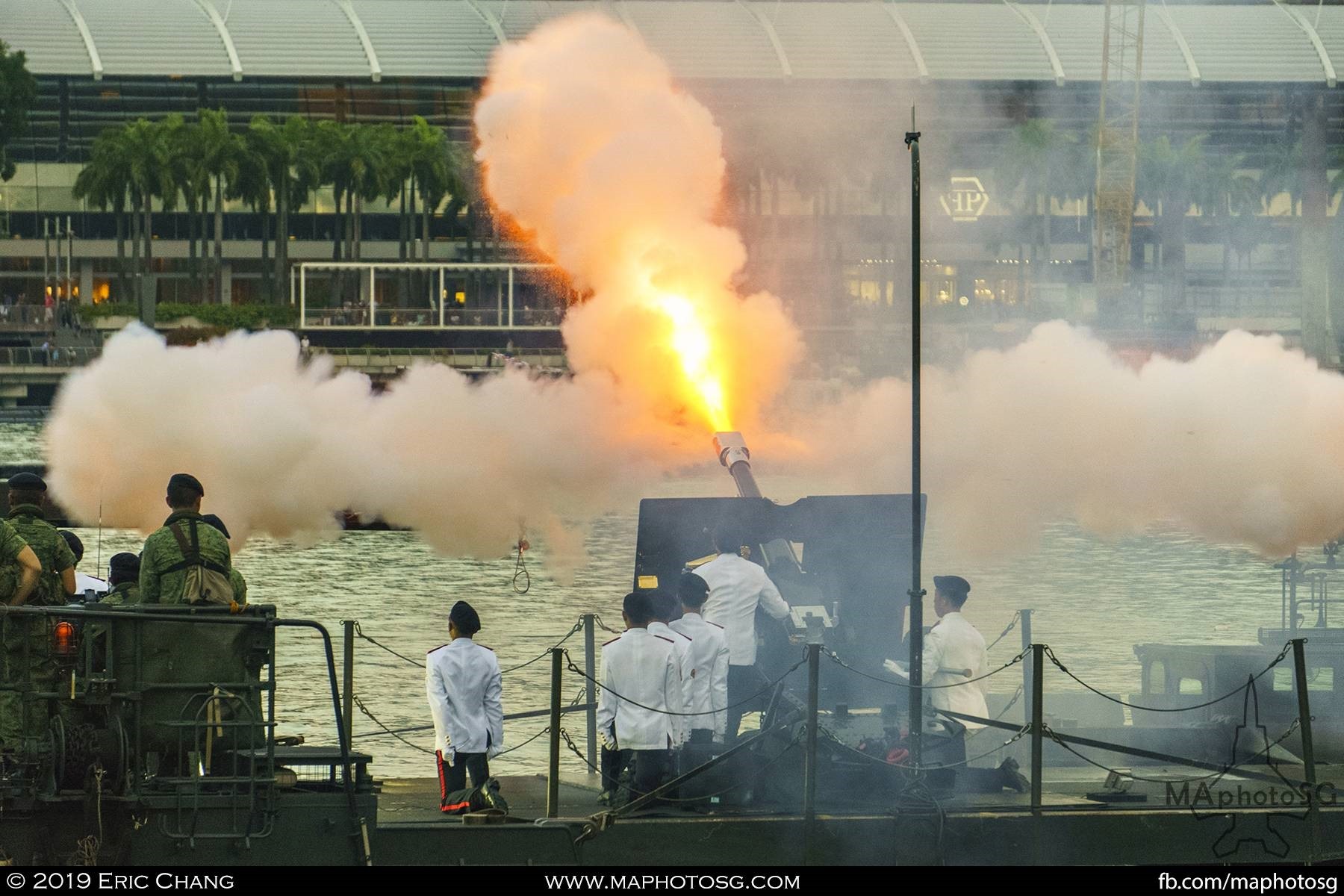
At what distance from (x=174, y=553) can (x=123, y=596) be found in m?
1.15

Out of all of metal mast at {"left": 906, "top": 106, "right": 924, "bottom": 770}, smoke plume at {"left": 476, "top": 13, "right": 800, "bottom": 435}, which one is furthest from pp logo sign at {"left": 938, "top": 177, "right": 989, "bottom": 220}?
metal mast at {"left": 906, "top": 106, "right": 924, "bottom": 770}

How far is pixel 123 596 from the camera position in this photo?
1268 cm

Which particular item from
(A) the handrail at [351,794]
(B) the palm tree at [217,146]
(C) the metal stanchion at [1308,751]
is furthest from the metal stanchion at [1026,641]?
(B) the palm tree at [217,146]

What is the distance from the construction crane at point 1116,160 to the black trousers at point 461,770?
2857cm

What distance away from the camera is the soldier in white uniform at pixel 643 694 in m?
12.6

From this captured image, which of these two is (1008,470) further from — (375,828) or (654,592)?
(375,828)

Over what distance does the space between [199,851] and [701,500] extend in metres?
6.02

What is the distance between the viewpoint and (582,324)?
23.0m

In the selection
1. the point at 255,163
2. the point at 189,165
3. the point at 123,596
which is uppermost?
the point at 255,163

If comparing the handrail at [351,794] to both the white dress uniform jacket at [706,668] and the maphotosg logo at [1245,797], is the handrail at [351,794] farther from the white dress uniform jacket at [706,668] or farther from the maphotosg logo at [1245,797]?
the maphotosg logo at [1245,797]

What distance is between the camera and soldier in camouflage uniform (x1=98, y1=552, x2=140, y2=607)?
12.6m

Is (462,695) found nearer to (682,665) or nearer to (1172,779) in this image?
(682,665)

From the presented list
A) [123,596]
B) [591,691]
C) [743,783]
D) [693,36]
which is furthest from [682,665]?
[693,36]

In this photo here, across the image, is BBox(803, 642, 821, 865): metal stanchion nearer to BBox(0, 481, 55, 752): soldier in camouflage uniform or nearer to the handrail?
the handrail
